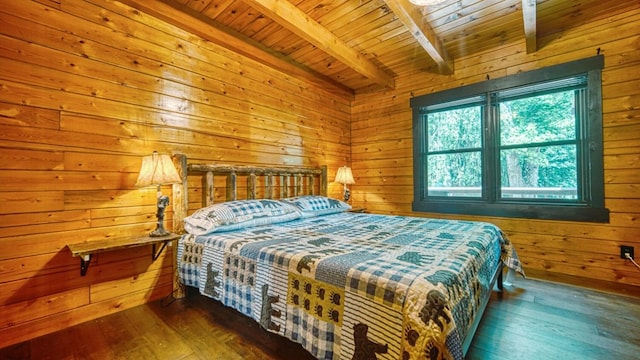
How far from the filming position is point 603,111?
2447mm

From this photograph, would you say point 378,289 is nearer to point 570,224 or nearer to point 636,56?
point 570,224

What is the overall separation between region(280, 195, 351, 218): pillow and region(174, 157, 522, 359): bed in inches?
7.0

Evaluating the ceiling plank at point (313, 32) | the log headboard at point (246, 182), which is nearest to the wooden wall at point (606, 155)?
the ceiling plank at point (313, 32)

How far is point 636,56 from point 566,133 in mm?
763

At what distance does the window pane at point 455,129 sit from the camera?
10.6 ft

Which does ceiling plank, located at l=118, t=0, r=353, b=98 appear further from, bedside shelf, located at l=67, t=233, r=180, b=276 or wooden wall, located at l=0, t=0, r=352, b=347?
bedside shelf, located at l=67, t=233, r=180, b=276

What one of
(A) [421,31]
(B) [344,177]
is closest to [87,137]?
(B) [344,177]

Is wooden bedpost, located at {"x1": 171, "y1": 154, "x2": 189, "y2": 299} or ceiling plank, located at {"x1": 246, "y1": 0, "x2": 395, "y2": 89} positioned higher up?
ceiling plank, located at {"x1": 246, "y1": 0, "x2": 395, "y2": 89}

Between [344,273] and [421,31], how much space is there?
2.33 meters

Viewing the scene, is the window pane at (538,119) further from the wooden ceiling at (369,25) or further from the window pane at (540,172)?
the wooden ceiling at (369,25)

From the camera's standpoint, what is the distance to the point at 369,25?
2.59 meters

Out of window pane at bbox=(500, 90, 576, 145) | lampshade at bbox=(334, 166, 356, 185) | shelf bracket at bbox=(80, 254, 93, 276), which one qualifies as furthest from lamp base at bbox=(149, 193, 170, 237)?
window pane at bbox=(500, 90, 576, 145)

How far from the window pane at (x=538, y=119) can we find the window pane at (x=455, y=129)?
27 cm

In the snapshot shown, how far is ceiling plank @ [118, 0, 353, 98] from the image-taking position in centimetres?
212
